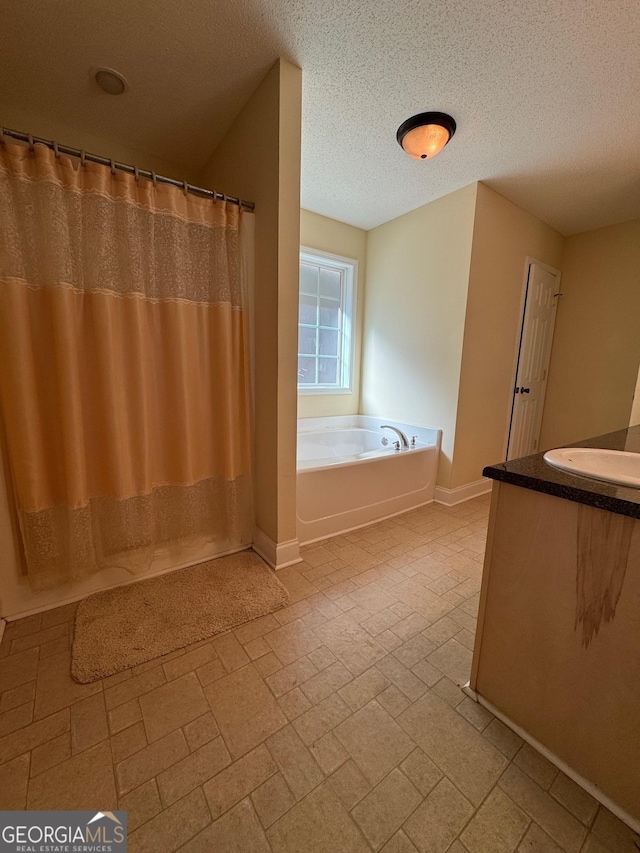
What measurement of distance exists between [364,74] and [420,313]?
1.57m

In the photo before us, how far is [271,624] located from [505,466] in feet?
3.76

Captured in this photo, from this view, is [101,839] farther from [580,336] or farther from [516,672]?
[580,336]

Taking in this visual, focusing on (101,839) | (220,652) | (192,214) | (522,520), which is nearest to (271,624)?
(220,652)

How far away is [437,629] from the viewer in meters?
1.37

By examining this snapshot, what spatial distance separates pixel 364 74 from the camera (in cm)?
149

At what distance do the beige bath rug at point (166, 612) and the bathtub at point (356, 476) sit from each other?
480mm

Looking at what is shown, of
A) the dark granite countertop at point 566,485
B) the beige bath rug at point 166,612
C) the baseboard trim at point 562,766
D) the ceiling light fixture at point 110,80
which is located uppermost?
the ceiling light fixture at point 110,80

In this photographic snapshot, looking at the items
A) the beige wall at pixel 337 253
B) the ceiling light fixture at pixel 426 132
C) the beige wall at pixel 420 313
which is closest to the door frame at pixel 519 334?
the beige wall at pixel 420 313

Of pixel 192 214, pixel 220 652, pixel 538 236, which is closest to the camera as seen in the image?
pixel 220 652

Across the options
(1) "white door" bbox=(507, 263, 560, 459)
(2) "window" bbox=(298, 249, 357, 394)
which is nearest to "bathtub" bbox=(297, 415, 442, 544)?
(2) "window" bbox=(298, 249, 357, 394)

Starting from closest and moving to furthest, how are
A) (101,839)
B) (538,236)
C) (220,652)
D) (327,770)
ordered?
(101,839)
(327,770)
(220,652)
(538,236)

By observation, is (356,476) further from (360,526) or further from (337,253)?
(337,253)

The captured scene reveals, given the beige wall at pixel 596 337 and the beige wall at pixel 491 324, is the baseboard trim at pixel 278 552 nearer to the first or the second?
the beige wall at pixel 491 324

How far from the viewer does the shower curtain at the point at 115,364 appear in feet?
4.12
